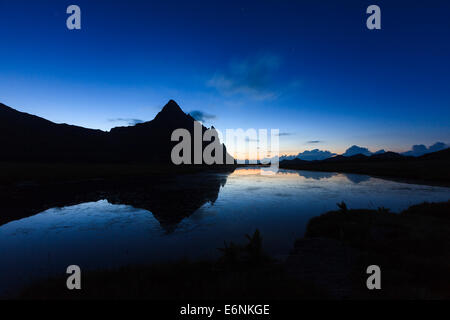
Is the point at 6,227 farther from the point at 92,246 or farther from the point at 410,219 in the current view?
the point at 410,219

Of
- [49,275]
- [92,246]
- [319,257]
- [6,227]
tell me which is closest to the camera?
[49,275]

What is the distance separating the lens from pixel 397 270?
7578 mm

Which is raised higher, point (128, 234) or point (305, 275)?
point (305, 275)

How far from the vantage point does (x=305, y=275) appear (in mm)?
7605

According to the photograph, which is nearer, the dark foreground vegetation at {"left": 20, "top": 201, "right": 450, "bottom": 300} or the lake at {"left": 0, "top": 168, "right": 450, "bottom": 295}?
the dark foreground vegetation at {"left": 20, "top": 201, "right": 450, "bottom": 300}

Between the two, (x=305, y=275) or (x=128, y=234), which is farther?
(x=128, y=234)

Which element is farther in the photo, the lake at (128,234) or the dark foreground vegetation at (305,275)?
the lake at (128,234)

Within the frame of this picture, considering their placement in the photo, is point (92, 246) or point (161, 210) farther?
point (161, 210)

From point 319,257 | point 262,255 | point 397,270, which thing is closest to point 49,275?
point 262,255

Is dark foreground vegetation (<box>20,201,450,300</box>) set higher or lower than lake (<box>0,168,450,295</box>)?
higher

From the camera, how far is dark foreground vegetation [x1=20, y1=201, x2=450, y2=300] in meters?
6.11

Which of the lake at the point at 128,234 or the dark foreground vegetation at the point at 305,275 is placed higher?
the dark foreground vegetation at the point at 305,275

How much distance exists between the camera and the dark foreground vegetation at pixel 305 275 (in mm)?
6109
